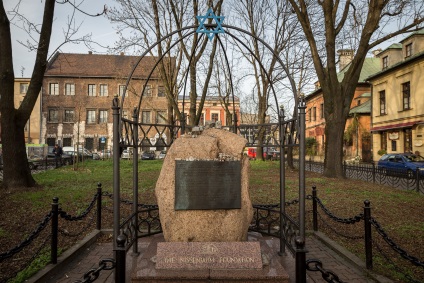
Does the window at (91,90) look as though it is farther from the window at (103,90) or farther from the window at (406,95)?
the window at (406,95)

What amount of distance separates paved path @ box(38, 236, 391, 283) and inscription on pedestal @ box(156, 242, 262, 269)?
0.62 metres

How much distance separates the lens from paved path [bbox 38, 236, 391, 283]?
4.64 m

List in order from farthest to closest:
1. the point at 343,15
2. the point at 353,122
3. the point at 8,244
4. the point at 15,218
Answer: the point at 353,122 → the point at 343,15 → the point at 15,218 → the point at 8,244

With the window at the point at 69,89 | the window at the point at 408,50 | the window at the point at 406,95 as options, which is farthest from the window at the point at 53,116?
the window at the point at 408,50

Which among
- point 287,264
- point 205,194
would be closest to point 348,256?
point 287,264

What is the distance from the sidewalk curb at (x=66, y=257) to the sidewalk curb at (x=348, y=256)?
447cm

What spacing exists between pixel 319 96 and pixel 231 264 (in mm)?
41777

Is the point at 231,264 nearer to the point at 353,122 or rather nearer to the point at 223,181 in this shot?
the point at 223,181

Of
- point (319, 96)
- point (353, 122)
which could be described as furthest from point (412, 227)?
point (319, 96)

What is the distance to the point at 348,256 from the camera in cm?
531

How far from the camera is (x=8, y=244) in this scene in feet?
19.0

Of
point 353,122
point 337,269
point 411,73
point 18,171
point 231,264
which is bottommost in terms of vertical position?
point 337,269

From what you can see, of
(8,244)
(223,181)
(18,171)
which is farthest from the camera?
(18,171)

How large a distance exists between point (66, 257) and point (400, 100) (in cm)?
2875
